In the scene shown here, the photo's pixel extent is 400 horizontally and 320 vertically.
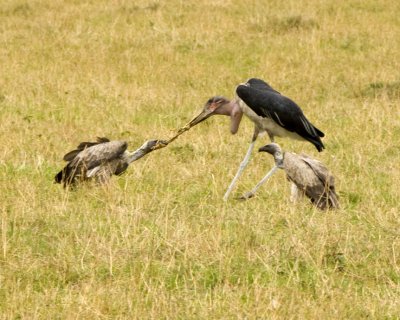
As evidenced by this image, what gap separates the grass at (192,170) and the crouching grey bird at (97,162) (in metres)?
0.20

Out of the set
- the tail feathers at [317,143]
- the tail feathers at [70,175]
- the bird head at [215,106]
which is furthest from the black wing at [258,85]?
the tail feathers at [70,175]

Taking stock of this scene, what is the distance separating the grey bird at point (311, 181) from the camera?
25.7ft

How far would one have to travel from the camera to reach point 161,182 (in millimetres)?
8922

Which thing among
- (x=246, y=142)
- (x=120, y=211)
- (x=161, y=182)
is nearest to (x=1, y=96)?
(x=246, y=142)

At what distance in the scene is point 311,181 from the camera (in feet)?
25.9

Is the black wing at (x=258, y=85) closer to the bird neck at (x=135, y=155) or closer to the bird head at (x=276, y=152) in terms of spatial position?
the bird head at (x=276, y=152)

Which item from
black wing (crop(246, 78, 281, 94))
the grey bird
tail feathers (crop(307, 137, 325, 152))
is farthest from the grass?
black wing (crop(246, 78, 281, 94))

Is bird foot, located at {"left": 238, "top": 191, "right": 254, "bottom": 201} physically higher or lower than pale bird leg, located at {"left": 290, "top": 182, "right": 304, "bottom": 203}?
lower

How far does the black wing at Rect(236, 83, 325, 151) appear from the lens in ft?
29.0

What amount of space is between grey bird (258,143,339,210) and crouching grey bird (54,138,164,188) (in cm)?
169

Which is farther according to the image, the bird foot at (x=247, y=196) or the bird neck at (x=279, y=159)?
the bird neck at (x=279, y=159)

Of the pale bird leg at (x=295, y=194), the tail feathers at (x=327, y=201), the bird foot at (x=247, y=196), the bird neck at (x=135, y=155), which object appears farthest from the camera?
the bird neck at (x=135, y=155)

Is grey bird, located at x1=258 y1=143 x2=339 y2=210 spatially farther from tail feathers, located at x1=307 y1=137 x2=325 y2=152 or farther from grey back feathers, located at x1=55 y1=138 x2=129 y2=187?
grey back feathers, located at x1=55 y1=138 x2=129 y2=187

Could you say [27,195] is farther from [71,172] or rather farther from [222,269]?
[222,269]
